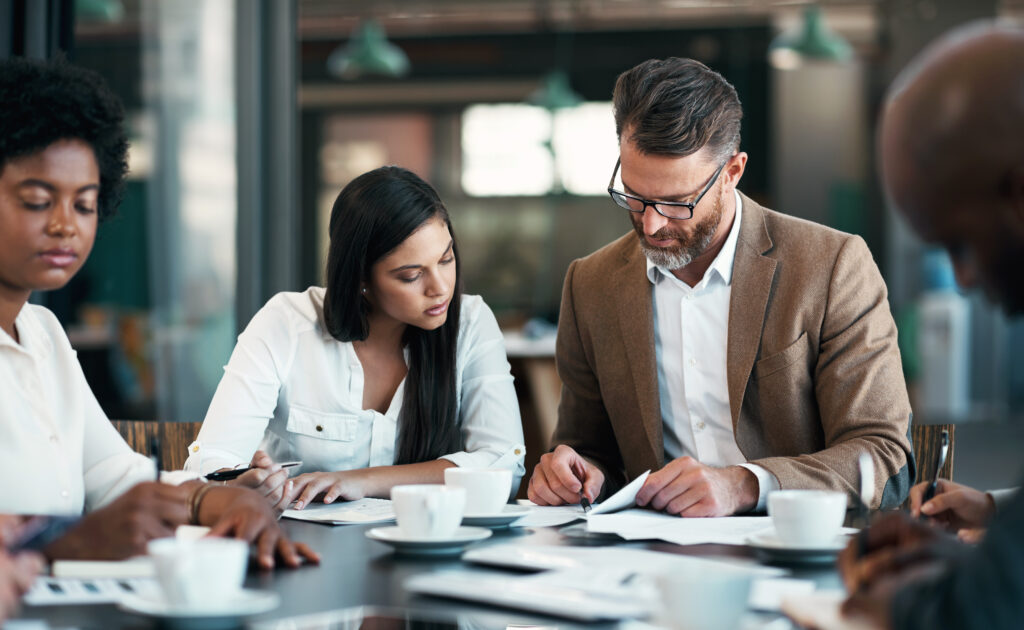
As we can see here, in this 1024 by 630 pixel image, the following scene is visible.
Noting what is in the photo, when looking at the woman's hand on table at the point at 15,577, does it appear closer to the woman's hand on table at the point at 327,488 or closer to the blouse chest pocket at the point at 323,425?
the woman's hand on table at the point at 327,488

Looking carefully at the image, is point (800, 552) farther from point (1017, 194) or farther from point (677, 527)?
point (1017, 194)

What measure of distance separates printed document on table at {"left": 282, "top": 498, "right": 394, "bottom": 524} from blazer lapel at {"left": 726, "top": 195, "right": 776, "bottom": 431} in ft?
2.39

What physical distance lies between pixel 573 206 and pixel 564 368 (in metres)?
8.18

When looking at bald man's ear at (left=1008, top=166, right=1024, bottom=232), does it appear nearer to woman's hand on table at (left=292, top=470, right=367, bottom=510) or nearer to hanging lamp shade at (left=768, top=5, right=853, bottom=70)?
woman's hand on table at (left=292, top=470, right=367, bottom=510)

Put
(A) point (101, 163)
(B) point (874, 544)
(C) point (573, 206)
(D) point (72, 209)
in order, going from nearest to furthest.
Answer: (B) point (874, 544) < (D) point (72, 209) < (A) point (101, 163) < (C) point (573, 206)

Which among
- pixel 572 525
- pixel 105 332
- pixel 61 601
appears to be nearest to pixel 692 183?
pixel 572 525

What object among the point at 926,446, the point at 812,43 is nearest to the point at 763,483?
the point at 926,446

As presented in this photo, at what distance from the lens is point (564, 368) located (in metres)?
2.34

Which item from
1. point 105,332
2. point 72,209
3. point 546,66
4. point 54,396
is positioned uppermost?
point 546,66

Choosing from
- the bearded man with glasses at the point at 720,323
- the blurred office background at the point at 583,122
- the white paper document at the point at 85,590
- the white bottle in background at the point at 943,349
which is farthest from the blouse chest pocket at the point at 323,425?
the white bottle in background at the point at 943,349

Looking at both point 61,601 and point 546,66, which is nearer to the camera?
point 61,601

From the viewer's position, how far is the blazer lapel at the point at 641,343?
2.13 m

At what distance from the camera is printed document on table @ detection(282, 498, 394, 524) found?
1532 mm

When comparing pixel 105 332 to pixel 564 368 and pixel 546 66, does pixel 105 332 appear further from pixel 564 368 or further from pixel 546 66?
pixel 546 66
